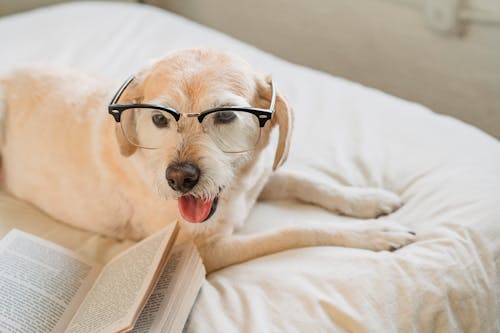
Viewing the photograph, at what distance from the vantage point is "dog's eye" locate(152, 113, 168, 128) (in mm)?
1379

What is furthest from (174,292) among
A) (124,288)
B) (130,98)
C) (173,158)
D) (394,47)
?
(394,47)

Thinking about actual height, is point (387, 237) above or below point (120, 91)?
below

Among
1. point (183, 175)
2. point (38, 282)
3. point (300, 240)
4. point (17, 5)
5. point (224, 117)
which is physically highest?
point (224, 117)

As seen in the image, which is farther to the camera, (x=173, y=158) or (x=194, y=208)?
(x=194, y=208)

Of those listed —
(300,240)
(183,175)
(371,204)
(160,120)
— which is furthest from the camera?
(371,204)

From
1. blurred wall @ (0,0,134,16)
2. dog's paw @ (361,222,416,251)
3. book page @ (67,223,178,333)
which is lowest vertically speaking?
blurred wall @ (0,0,134,16)

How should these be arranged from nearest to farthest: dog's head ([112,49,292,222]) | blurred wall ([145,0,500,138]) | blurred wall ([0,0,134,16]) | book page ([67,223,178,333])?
book page ([67,223,178,333]) < dog's head ([112,49,292,222]) < blurred wall ([145,0,500,138]) < blurred wall ([0,0,134,16])

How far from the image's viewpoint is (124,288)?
Result: 1.31m

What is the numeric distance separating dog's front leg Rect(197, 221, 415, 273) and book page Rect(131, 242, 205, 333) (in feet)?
0.36

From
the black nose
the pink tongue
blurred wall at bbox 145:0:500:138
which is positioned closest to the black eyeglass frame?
the black nose

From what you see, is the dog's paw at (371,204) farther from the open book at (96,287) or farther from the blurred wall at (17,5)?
the blurred wall at (17,5)

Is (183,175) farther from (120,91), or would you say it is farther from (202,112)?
(120,91)

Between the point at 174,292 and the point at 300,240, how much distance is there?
40 centimetres

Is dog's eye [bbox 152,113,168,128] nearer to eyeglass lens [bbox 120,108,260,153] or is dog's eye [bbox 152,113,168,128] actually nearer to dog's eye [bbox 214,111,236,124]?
eyeglass lens [bbox 120,108,260,153]
